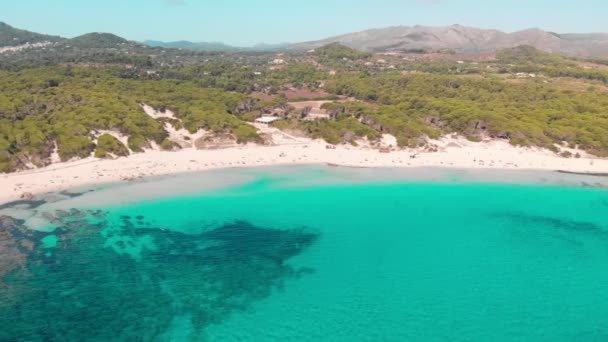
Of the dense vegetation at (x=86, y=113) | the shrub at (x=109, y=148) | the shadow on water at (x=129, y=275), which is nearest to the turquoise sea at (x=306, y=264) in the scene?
the shadow on water at (x=129, y=275)

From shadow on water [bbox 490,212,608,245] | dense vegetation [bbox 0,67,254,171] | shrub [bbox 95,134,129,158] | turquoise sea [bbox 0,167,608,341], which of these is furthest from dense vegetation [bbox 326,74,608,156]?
shrub [bbox 95,134,129,158]

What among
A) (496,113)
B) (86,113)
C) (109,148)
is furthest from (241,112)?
(496,113)

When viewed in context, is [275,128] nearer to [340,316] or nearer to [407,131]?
[407,131]

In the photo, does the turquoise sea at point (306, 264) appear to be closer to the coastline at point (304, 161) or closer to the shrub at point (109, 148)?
the coastline at point (304, 161)

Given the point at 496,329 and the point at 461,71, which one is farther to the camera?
the point at 461,71

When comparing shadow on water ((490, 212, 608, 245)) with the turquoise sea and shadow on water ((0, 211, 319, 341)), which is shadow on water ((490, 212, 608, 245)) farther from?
shadow on water ((0, 211, 319, 341))

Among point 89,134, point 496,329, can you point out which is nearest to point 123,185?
point 89,134
